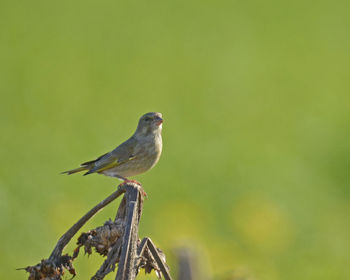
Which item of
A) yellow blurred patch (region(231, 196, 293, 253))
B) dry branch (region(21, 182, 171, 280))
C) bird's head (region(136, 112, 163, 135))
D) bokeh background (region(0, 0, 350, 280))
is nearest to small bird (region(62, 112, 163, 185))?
bird's head (region(136, 112, 163, 135))

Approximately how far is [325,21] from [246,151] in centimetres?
908

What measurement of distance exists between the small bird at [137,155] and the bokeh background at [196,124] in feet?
5.13

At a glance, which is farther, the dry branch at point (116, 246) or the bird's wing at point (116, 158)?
the bird's wing at point (116, 158)

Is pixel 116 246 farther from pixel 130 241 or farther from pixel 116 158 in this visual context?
pixel 116 158

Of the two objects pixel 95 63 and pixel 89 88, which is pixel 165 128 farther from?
pixel 95 63

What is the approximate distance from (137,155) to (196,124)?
870 centimetres

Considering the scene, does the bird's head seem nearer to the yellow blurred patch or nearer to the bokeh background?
the bokeh background

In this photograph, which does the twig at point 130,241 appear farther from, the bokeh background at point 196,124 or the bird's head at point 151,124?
the bird's head at point 151,124

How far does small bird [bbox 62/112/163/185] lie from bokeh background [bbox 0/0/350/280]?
5.13 feet

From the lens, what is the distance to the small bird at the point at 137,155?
5.62 meters

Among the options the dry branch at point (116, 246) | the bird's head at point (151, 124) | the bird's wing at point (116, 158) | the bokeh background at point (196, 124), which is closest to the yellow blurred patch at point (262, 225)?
the bokeh background at point (196, 124)

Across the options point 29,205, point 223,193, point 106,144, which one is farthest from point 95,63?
point 29,205

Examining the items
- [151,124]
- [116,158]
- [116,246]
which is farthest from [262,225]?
[116,246]

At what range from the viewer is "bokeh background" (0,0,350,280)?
31.6ft
